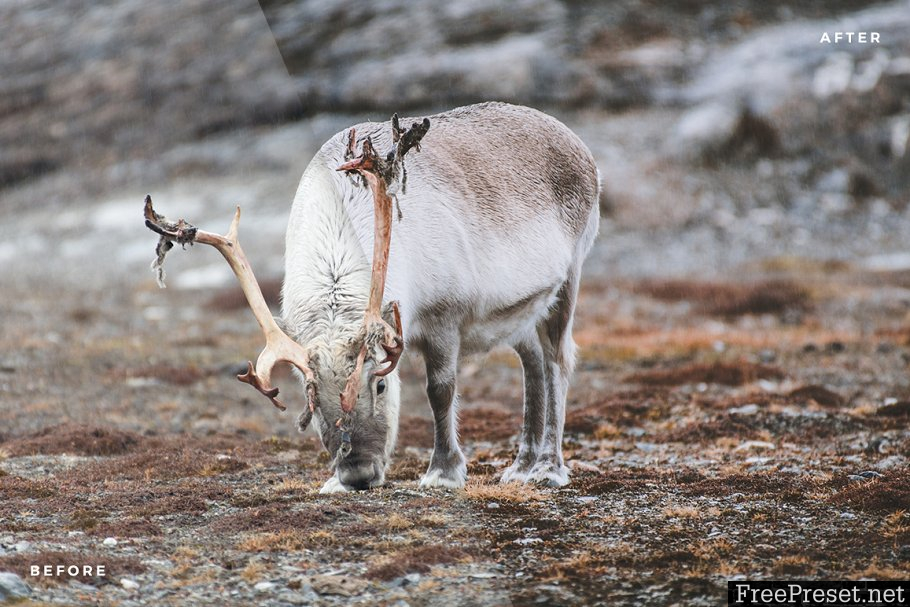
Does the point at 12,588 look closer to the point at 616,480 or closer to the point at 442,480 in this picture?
the point at 442,480

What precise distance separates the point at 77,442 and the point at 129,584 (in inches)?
226

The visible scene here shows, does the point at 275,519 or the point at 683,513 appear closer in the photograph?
the point at 275,519

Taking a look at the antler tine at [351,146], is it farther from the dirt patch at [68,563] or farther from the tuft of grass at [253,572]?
the dirt patch at [68,563]

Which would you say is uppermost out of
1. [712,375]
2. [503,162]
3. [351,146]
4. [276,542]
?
[351,146]

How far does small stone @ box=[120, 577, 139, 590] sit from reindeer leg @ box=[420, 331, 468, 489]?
10.7 feet

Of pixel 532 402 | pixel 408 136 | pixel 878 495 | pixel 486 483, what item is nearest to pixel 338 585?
pixel 486 483

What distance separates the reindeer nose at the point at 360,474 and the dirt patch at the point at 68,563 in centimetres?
172

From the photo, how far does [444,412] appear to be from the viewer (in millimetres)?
10336

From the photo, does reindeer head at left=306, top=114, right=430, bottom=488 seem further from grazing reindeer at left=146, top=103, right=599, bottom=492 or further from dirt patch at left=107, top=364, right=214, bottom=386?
dirt patch at left=107, top=364, right=214, bottom=386

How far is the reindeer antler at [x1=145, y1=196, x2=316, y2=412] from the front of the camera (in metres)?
8.42

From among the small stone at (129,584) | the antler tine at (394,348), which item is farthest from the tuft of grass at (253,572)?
the antler tine at (394,348)

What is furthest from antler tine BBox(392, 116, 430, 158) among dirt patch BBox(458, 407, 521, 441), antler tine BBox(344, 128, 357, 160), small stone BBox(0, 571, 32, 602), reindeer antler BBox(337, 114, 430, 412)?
dirt patch BBox(458, 407, 521, 441)

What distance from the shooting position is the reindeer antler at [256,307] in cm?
842

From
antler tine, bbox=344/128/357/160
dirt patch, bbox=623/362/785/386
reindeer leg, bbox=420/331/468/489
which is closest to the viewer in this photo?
antler tine, bbox=344/128/357/160
